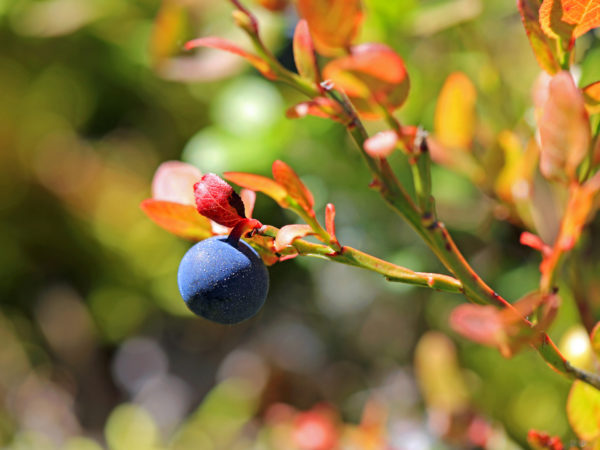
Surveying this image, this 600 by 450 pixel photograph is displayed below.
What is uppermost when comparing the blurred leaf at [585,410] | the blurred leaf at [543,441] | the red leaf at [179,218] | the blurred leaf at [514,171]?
the red leaf at [179,218]

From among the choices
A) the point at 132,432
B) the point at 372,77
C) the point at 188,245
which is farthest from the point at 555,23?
the point at 132,432

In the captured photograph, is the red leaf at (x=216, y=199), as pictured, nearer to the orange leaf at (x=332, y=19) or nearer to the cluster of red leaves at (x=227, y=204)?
the cluster of red leaves at (x=227, y=204)

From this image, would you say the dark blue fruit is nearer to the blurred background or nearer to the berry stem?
the berry stem

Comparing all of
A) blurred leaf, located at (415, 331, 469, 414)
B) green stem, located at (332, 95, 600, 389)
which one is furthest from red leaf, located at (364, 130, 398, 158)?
blurred leaf, located at (415, 331, 469, 414)

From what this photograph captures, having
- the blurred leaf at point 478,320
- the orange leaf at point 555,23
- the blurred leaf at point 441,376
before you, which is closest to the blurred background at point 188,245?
the blurred leaf at point 441,376

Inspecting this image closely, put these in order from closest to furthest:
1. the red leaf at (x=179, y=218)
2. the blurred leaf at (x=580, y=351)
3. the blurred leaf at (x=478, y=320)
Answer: the blurred leaf at (x=478, y=320) < the red leaf at (x=179, y=218) < the blurred leaf at (x=580, y=351)

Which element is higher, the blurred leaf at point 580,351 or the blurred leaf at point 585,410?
the blurred leaf at point 585,410

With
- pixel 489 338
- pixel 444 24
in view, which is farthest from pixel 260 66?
pixel 444 24
